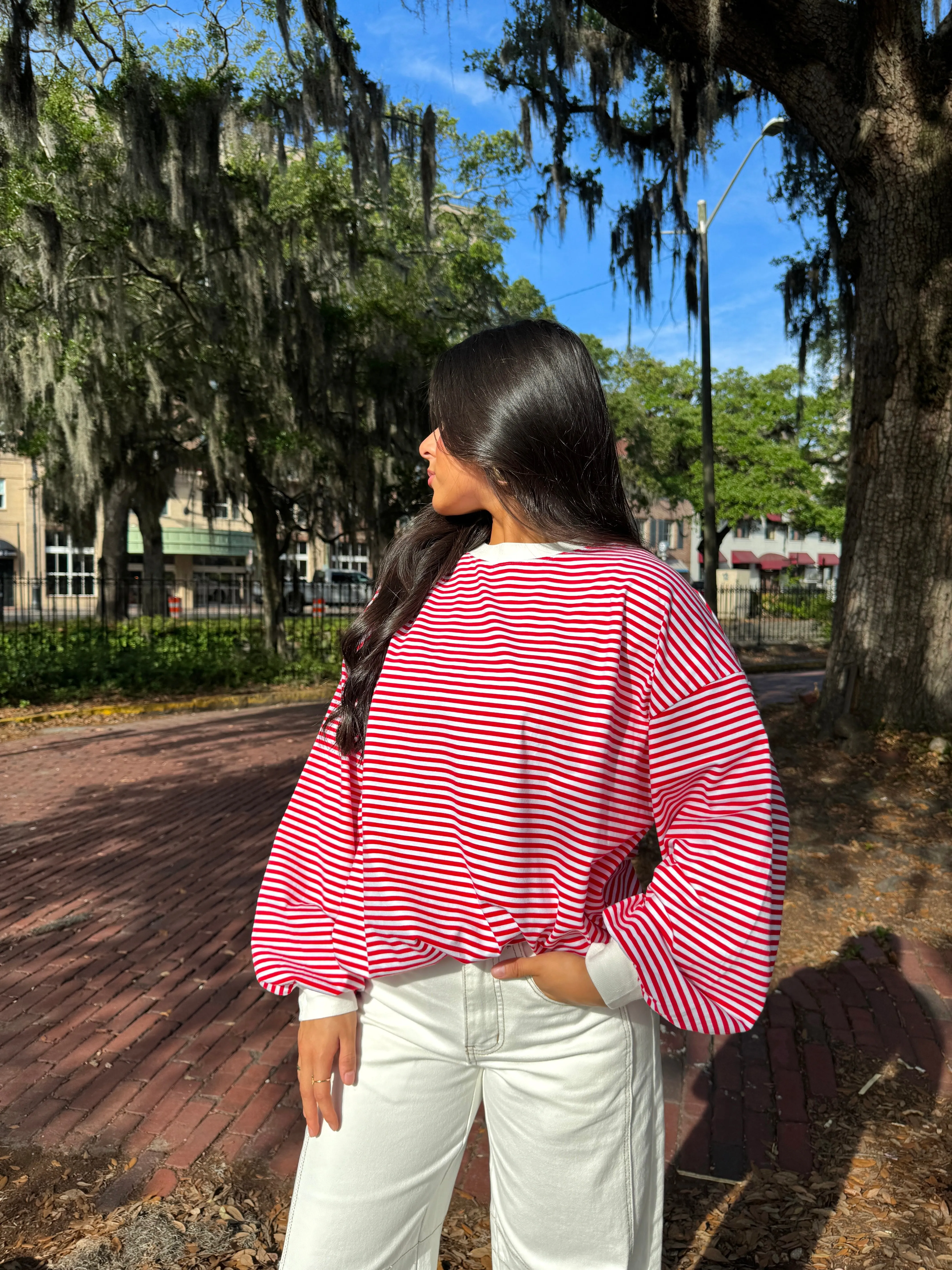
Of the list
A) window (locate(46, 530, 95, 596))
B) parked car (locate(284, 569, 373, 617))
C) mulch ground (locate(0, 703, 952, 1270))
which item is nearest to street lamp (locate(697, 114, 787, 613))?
parked car (locate(284, 569, 373, 617))

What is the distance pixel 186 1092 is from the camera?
3066mm

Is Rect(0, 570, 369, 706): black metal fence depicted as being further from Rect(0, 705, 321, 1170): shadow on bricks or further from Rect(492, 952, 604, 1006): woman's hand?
Rect(492, 952, 604, 1006): woman's hand

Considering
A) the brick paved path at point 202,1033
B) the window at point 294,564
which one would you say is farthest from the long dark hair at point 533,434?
the window at point 294,564

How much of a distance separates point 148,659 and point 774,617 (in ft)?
52.7

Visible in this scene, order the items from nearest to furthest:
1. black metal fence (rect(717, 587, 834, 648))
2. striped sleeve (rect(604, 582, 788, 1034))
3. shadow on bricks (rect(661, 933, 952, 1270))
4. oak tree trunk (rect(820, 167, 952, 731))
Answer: striped sleeve (rect(604, 582, 788, 1034)) → shadow on bricks (rect(661, 933, 952, 1270)) → oak tree trunk (rect(820, 167, 952, 731)) → black metal fence (rect(717, 587, 834, 648))

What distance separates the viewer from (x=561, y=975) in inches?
46.4

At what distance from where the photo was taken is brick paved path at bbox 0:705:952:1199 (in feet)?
9.21

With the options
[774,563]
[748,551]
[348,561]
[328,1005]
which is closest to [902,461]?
[328,1005]

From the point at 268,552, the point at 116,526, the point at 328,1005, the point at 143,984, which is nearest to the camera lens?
the point at 328,1005

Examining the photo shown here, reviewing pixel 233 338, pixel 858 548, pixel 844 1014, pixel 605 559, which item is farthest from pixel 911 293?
pixel 233 338

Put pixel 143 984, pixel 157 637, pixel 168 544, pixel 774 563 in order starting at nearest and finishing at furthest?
pixel 143 984 < pixel 157 637 < pixel 168 544 < pixel 774 563

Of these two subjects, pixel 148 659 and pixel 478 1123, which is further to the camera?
pixel 148 659

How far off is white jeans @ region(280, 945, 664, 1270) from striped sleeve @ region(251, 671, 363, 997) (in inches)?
3.5

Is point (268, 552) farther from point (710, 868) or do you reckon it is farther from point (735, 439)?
point (735, 439)
